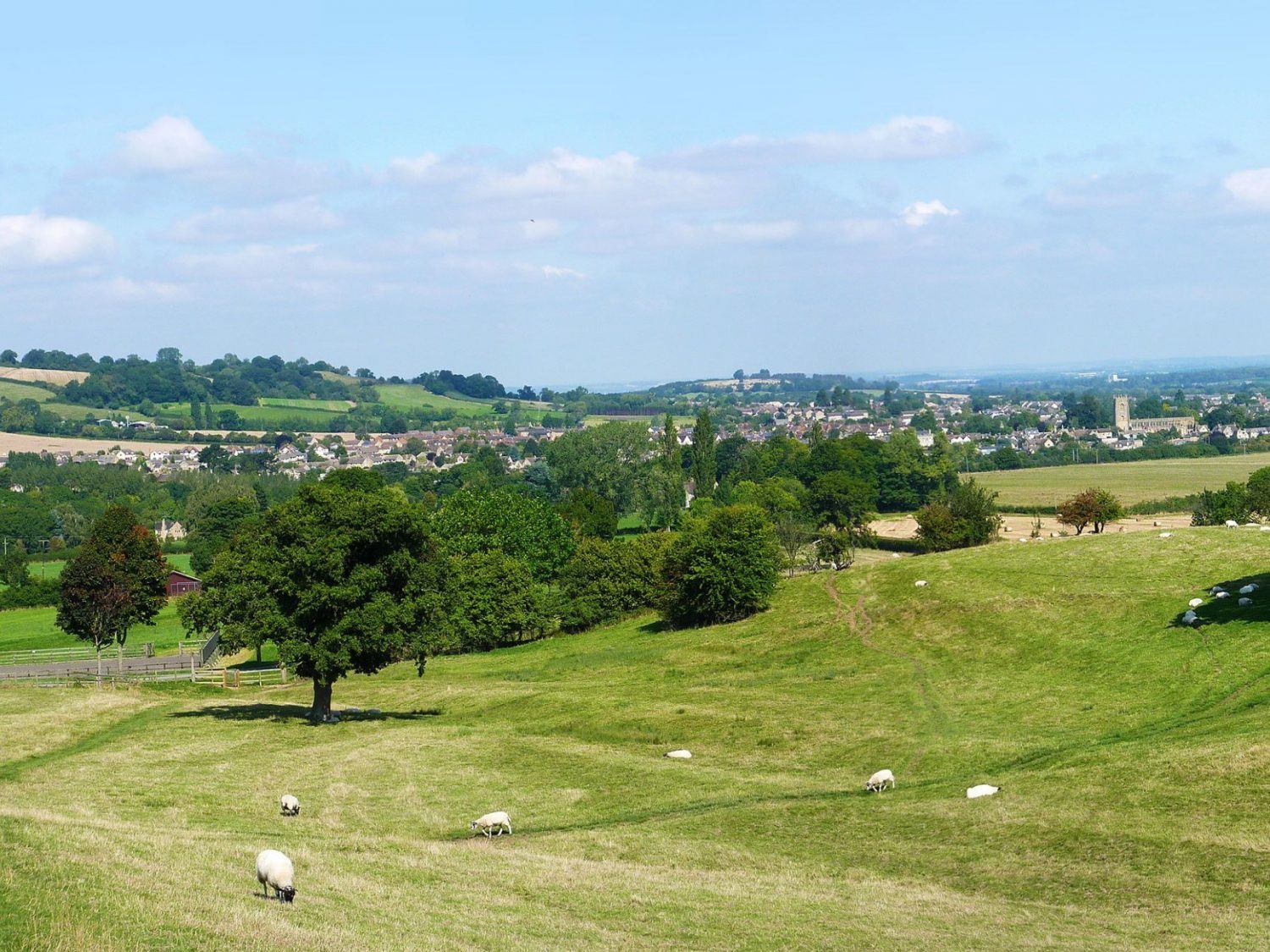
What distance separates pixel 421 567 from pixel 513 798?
19349mm

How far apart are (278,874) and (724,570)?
70.2m

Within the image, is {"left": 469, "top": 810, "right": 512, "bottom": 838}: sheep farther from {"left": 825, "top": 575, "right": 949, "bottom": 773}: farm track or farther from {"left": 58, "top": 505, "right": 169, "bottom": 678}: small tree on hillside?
{"left": 58, "top": 505, "right": 169, "bottom": 678}: small tree on hillside

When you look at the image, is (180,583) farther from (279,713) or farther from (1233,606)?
(1233,606)

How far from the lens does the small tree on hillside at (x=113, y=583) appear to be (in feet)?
309

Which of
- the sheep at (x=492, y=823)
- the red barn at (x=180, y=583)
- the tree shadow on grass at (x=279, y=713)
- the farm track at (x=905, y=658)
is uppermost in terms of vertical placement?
the sheep at (x=492, y=823)

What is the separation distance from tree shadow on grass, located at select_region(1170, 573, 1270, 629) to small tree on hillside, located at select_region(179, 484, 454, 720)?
131ft

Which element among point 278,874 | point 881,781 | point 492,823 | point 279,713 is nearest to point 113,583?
point 279,713

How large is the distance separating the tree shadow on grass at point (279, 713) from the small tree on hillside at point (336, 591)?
8.19 ft

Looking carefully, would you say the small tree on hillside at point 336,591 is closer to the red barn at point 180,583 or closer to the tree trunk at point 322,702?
the tree trunk at point 322,702

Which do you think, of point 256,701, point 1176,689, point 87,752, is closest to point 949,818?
point 1176,689

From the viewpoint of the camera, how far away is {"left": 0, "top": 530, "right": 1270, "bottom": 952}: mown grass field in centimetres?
3045

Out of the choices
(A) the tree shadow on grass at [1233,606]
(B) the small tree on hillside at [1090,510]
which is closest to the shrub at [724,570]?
(A) the tree shadow on grass at [1233,606]

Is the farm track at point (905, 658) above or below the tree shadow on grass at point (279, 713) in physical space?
above

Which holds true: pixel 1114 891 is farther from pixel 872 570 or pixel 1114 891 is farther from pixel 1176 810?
pixel 872 570
